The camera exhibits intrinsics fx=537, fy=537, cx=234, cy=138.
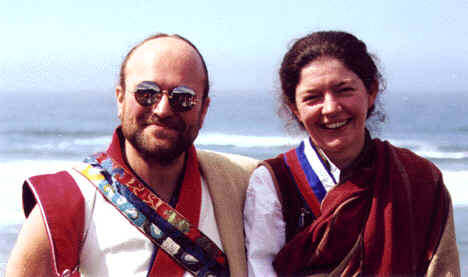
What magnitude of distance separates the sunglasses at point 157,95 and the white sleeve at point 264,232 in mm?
530

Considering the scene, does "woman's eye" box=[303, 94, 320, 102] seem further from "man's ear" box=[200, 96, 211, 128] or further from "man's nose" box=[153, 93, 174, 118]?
"man's nose" box=[153, 93, 174, 118]

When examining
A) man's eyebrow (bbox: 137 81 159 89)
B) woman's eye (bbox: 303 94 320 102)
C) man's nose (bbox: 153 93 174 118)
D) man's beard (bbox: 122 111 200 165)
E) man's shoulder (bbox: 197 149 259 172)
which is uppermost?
man's eyebrow (bbox: 137 81 159 89)

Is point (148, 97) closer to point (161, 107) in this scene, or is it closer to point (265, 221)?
point (161, 107)

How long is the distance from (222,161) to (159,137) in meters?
0.50

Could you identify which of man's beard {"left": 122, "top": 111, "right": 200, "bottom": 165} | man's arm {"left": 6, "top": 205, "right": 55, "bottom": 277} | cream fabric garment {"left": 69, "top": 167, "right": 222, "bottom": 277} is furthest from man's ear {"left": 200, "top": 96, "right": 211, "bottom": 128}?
man's arm {"left": 6, "top": 205, "right": 55, "bottom": 277}

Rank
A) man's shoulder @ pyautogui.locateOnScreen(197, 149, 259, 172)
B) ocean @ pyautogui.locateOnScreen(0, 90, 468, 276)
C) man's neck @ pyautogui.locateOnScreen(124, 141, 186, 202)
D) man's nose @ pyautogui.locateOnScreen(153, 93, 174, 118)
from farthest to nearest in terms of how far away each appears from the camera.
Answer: ocean @ pyautogui.locateOnScreen(0, 90, 468, 276), man's shoulder @ pyautogui.locateOnScreen(197, 149, 259, 172), man's neck @ pyautogui.locateOnScreen(124, 141, 186, 202), man's nose @ pyautogui.locateOnScreen(153, 93, 174, 118)

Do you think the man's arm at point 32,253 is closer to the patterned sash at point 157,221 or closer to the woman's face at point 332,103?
the patterned sash at point 157,221

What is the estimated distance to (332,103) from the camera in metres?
2.23

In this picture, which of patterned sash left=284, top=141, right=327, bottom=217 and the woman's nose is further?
patterned sash left=284, top=141, right=327, bottom=217

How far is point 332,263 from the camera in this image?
225cm

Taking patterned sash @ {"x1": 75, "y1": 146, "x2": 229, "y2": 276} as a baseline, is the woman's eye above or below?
above

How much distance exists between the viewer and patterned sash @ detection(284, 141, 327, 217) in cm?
236

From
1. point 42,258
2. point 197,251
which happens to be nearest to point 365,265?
point 197,251

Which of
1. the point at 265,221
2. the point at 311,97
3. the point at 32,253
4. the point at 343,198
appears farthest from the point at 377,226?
the point at 32,253
